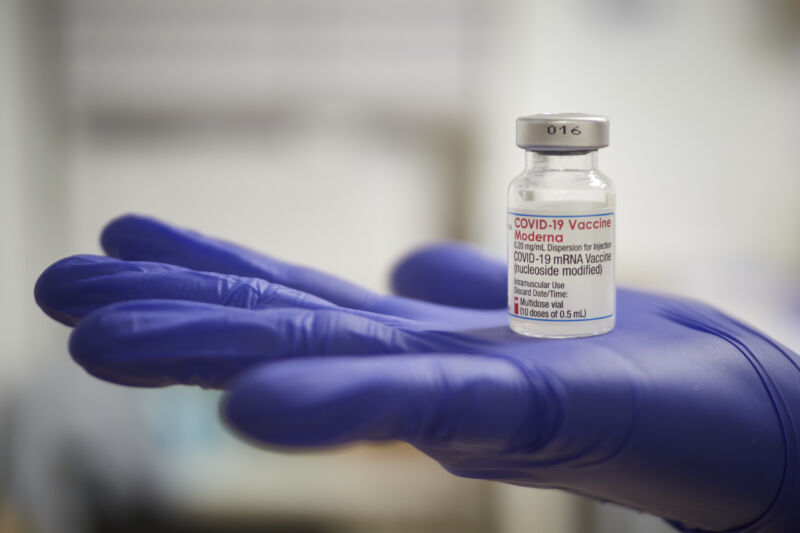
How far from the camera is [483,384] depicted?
0.61 metres

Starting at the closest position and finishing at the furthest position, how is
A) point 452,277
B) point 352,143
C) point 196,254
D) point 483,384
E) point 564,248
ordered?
point 483,384 < point 564,248 < point 196,254 < point 452,277 < point 352,143

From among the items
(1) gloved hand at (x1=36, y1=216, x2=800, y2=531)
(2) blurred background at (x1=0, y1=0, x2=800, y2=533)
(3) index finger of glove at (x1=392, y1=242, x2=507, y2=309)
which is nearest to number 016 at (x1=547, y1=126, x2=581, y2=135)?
(1) gloved hand at (x1=36, y1=216, x2=800, y2=531)

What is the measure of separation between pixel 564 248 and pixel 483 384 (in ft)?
0.65

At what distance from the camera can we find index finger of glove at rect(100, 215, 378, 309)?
2.84ft

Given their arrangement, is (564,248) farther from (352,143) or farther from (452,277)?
(352,143)

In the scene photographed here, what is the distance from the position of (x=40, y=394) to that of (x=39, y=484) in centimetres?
33

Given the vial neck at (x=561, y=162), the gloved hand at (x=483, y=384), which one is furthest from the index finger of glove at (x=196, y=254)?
the vial neck at (x=561, y=162)

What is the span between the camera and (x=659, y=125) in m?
2.56

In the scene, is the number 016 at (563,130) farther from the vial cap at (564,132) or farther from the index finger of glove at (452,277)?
the index finger of glove at (452,277)

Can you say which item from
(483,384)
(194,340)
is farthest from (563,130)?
(194,340)

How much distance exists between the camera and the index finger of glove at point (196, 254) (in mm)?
867

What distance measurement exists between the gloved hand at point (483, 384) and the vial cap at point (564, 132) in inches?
7.7

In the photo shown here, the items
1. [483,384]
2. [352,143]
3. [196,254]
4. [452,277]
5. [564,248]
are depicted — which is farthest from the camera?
[352,143]

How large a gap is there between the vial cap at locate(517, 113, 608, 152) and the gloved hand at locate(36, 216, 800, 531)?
197mm
